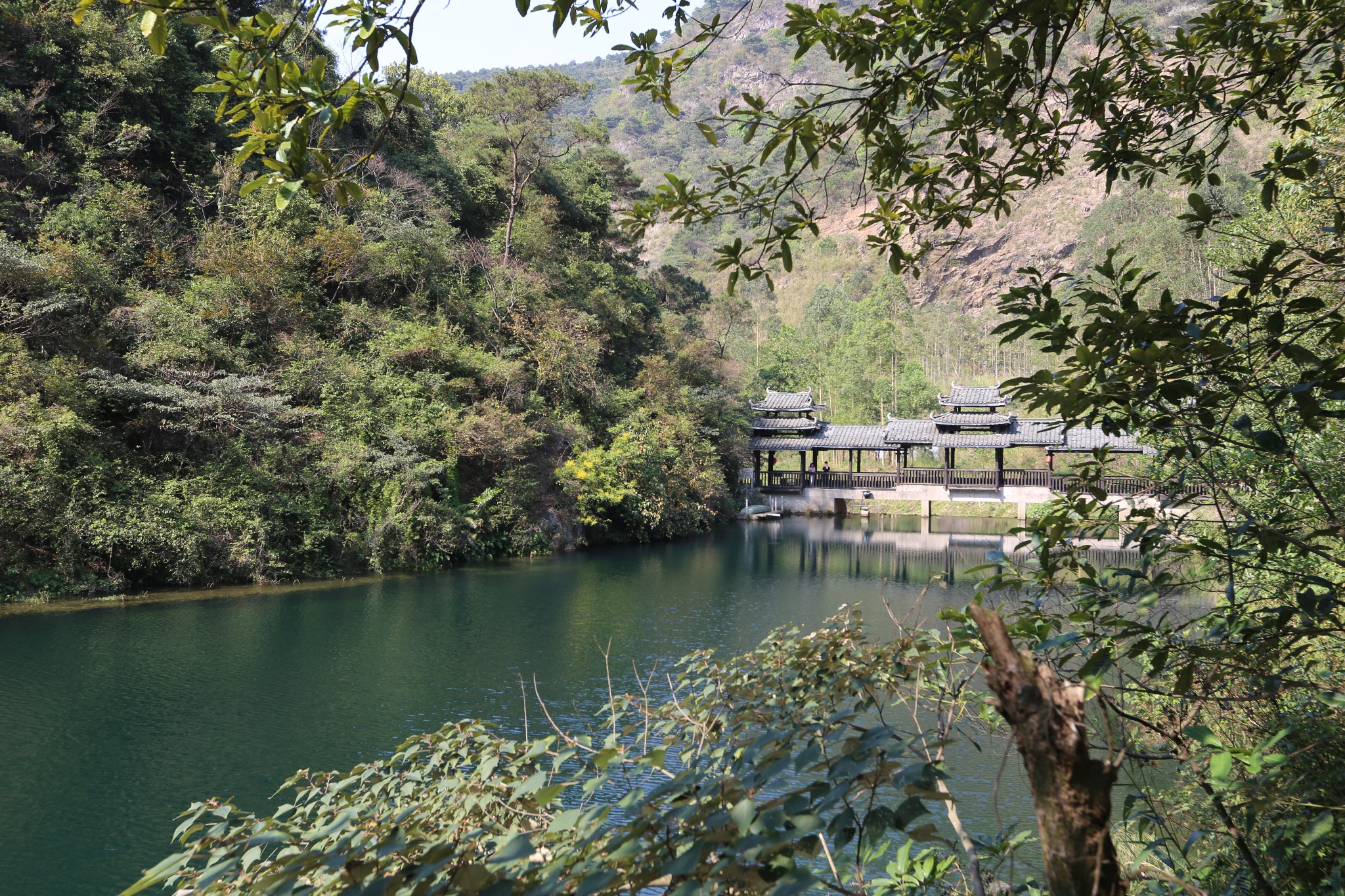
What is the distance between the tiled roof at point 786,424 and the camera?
86.2ft

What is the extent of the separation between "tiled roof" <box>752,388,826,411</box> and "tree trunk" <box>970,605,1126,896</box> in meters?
25.5

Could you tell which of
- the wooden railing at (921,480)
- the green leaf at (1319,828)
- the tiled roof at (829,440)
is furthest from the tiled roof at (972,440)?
the green leaf at (1319,828)

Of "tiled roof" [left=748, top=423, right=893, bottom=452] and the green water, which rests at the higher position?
"tiled roof" [left=748, top=423, right=893, bottom=452]

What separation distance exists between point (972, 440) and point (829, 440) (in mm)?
4698

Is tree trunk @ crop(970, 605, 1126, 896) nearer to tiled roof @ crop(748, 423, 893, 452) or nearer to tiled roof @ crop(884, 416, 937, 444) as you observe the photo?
tiled roof @ crop(884, 416, 937, 444)

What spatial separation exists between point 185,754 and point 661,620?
5.78m

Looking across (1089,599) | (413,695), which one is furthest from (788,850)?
(413,695)

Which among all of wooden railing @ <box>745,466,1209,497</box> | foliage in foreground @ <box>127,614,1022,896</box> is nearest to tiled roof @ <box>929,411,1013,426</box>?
wooden railing @ <box>745,466,1209,497</box>

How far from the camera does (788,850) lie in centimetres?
111

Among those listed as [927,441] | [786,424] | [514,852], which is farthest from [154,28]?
[786,424]

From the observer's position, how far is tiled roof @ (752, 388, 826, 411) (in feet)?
87.2

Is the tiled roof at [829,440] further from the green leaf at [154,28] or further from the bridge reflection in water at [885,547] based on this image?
the green leaf at [154,28]

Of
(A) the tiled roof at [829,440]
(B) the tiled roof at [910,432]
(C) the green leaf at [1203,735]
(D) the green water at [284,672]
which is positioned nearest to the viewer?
(C) the green leaf at [1203,735]

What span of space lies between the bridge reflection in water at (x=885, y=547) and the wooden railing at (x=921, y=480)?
1.18 metres
